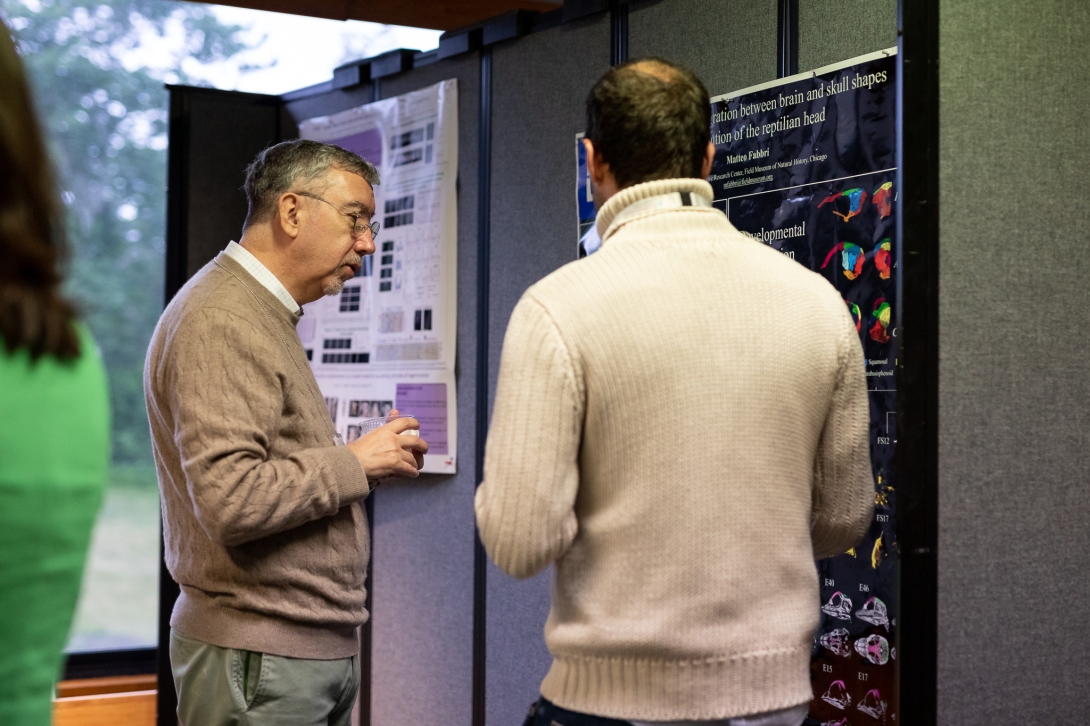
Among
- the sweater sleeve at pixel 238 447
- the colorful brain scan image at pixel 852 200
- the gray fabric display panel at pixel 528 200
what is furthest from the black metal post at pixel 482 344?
the sweater sleeve at pixel 238 447

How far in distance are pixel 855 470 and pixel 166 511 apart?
115 centimetres

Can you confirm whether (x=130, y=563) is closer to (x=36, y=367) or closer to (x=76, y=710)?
(x=76, y=710)

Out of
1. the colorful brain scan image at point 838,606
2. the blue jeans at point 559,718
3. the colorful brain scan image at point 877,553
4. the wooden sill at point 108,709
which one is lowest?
the wooden sill at point 108,709

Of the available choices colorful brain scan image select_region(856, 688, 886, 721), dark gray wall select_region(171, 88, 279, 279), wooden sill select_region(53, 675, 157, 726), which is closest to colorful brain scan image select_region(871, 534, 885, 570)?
colorful brain scan image select_region(856, 688, 886, 721)

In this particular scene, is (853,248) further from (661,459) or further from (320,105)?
(320,105)

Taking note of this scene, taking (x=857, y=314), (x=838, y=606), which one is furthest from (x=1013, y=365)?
(x=838, y=606)

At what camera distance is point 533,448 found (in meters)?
1.09

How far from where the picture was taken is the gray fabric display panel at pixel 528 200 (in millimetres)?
2693

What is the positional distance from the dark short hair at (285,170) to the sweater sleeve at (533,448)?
2.92 ft

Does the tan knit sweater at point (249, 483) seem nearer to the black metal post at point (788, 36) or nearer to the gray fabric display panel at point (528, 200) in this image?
the gray fabric display panel at point (528, 200)

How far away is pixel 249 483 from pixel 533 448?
24.8 inches

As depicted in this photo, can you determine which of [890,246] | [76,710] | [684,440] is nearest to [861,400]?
[684,440]

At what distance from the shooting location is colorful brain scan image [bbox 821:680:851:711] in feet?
6.80

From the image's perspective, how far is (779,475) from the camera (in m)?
1.15
